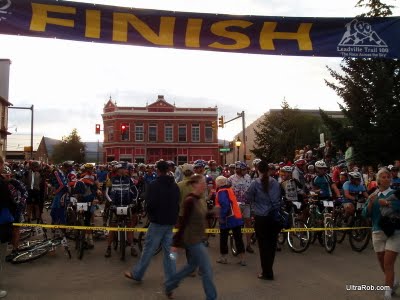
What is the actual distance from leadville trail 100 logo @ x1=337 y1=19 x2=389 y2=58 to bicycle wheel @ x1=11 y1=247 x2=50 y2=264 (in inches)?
274

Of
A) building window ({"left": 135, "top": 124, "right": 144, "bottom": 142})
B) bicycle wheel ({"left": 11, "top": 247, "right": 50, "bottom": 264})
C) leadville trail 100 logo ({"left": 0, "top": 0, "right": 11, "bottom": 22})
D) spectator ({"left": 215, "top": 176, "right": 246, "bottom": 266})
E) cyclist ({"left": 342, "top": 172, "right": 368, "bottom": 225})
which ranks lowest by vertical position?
bicycle wheel ({"left": 11, "top": 247, "right": 50, "bottom": 264})

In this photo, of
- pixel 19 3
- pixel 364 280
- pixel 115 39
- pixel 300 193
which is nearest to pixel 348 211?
pixel 300 193

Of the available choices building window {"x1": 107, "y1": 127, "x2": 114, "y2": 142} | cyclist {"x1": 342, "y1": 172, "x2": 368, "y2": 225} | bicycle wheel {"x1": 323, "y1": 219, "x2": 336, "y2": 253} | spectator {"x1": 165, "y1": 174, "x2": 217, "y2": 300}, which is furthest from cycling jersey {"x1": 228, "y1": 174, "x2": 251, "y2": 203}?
building window {"x1": 107, "y1": 127, "x2": 114, "y2": 142}

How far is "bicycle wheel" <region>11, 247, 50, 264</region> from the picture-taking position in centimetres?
888

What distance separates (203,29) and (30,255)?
5635mm

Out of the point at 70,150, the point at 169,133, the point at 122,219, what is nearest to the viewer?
the point at 122,219

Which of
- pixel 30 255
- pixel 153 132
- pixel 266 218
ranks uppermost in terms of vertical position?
pixel 153 132

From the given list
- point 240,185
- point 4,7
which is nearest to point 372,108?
point 240,185

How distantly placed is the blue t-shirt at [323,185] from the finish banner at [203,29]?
392 centimetres

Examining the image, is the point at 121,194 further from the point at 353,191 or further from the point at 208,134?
the point at 208,134

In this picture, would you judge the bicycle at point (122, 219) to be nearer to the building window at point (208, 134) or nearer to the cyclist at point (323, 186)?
the cyclist at point (323, 186)

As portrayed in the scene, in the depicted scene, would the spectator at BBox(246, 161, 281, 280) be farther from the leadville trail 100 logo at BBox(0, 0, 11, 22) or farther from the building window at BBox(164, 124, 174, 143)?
the building window at BBox(164, 124, 174, 143)

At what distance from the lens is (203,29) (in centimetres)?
743

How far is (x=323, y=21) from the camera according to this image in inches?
304
